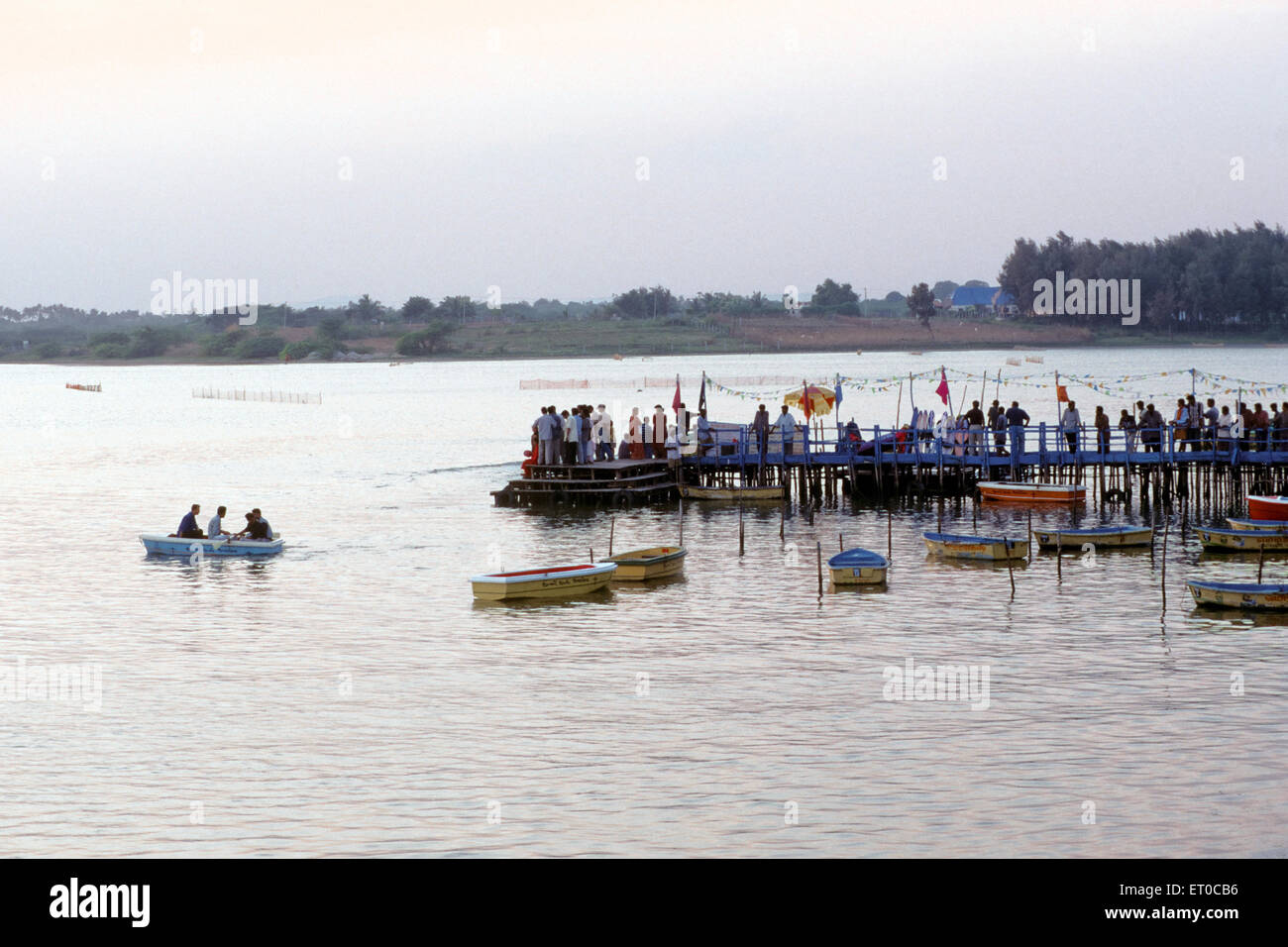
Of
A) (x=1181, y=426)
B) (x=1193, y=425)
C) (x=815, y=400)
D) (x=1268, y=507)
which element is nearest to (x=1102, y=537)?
(x=1268, y=507)

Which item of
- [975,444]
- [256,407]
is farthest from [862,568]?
[256,407]

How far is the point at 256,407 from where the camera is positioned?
152750 mm

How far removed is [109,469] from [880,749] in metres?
67.5

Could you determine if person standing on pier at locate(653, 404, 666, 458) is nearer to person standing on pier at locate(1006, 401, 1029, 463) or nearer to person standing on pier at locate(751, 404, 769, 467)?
person standing on pier at locate(751, 404, 769, 467)

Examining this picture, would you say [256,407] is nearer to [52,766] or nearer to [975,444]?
[975,444]

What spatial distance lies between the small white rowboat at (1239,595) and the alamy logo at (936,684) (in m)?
7.08

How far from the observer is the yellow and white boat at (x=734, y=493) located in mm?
50062

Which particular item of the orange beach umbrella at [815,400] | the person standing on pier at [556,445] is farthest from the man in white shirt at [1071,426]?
the person standing on pier at [556,445]

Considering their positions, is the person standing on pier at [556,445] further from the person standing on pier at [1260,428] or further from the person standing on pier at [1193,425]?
the person standing on pier at [1260,428]

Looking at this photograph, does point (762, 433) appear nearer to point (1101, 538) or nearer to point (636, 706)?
point (1101, 538)

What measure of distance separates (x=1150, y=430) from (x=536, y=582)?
2500cm

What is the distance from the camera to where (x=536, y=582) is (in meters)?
32.0

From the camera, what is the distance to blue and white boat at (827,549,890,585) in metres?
32.9
